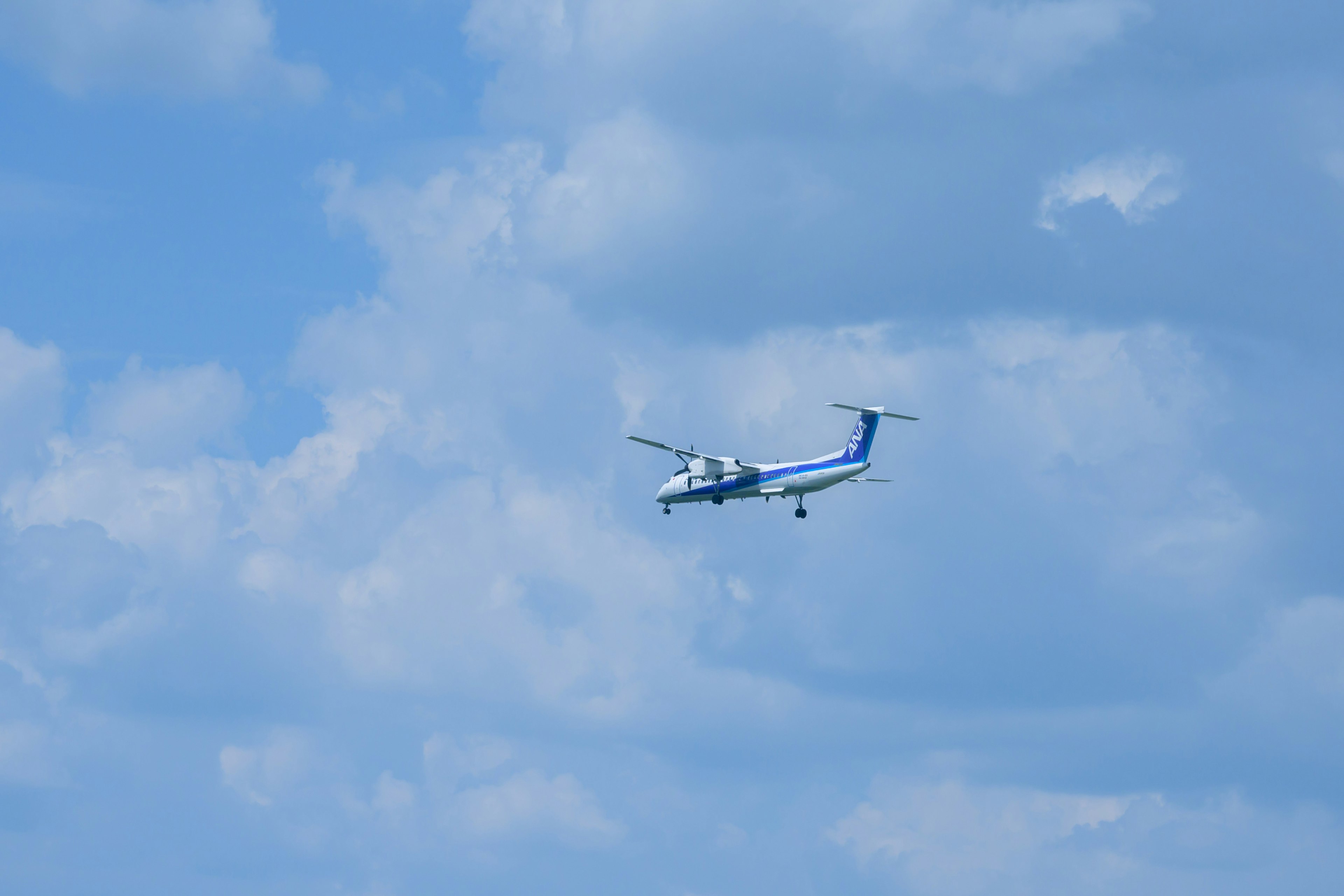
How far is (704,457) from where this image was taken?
538 feet

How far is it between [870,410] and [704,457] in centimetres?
1680

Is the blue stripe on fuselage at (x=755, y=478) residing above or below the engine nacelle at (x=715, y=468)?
below

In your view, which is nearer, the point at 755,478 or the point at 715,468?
the point at 755,478

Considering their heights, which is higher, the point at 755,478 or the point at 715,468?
the point at 715,468

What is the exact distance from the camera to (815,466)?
158 m

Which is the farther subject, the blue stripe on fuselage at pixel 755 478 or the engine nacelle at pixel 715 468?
the engine nacelle at pixel 715 468

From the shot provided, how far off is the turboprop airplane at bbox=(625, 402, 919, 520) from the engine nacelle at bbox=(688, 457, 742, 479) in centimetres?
3

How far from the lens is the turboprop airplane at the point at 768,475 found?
511ft

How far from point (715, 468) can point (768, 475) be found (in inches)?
204

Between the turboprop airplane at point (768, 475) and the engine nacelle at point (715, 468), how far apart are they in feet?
0.10

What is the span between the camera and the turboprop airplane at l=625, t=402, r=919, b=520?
156m

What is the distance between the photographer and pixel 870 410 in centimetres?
15438

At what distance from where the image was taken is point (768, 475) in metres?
162

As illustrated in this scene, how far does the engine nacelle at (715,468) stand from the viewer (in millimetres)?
163250
